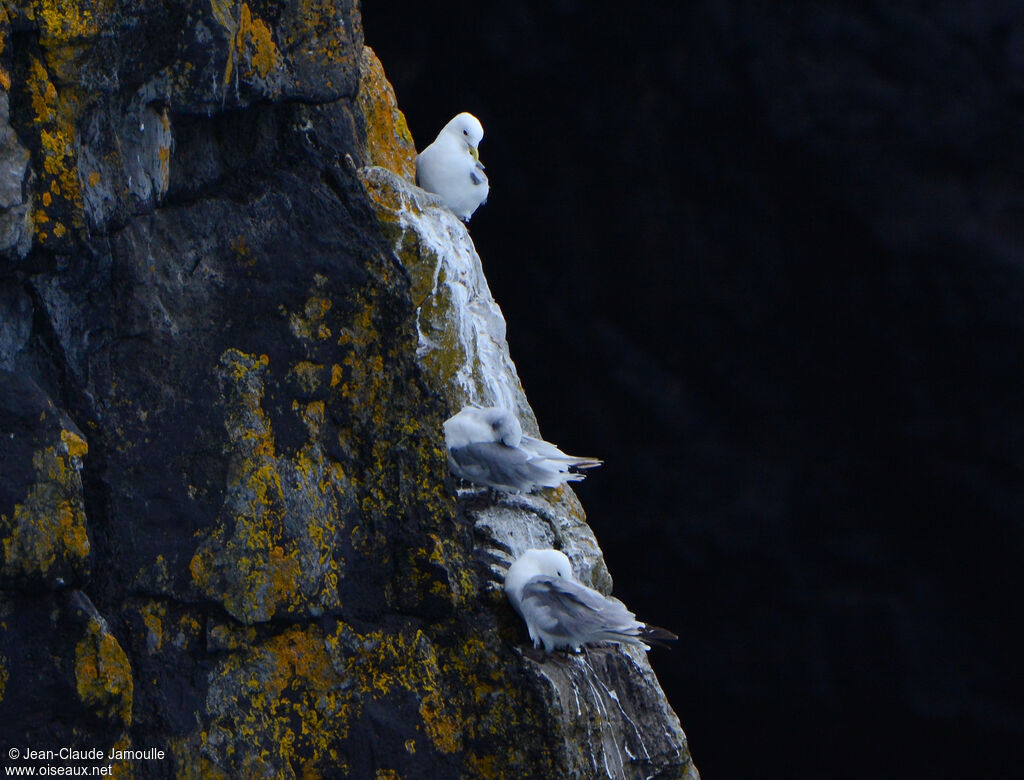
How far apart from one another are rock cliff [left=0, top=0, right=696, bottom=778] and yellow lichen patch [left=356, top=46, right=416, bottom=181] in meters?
0.76

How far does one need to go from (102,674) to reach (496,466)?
1.41 m

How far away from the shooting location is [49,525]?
8.94 ft

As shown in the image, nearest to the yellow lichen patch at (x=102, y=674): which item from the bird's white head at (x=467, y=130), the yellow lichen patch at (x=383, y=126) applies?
the yellow lichen patch at (x=383, y=126)

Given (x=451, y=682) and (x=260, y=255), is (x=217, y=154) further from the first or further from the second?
(x=451, y=682)

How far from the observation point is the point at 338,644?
320 cm

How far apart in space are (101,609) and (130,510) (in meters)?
0.27

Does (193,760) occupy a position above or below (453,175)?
below

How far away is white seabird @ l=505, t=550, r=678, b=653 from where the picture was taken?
3.25 meters

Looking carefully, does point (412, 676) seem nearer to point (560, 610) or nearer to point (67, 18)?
point (560, 610)

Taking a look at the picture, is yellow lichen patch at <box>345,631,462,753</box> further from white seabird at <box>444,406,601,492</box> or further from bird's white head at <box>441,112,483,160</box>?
bird's white head at <box>441,112,483,160</box>

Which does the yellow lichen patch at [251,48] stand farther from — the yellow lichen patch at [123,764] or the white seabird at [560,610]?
the yellow lichen patch at [123,764]

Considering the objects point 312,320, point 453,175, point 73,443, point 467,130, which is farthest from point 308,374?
point 467,130

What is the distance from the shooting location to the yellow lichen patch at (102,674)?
279 cm

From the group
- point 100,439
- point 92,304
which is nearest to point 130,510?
point 100,439
